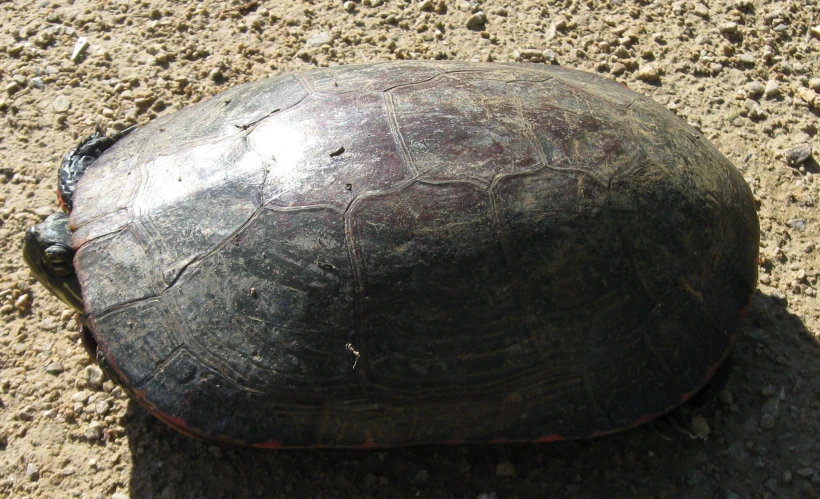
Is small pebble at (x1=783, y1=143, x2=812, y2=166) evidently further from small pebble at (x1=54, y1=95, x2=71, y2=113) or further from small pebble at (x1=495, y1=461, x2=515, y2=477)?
small pebble at (x1=54, y1=95, x2=71, y2=113)

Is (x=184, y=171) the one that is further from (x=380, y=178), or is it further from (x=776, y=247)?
(x=776, y=247)

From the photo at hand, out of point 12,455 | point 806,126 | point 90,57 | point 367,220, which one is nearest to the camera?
point 367,220

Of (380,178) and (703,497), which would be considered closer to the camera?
(380,178)

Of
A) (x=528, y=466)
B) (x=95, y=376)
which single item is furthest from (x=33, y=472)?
(x=528, y=466)

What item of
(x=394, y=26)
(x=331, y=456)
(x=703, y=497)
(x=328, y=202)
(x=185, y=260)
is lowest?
(x=703, y=497)

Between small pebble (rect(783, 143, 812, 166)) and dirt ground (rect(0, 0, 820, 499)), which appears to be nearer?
dirt ground (rect(0, 0, 820, 499))

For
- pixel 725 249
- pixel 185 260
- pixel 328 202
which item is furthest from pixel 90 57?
pixel 725 249

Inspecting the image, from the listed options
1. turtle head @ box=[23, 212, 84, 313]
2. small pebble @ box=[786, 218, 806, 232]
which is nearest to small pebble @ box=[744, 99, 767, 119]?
small pebble @ box=[786, 218, 806, 232]

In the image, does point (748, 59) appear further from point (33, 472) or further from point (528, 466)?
point (33, 472)

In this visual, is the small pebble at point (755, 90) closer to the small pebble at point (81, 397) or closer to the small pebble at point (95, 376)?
the small pebble at point (95, 376)
